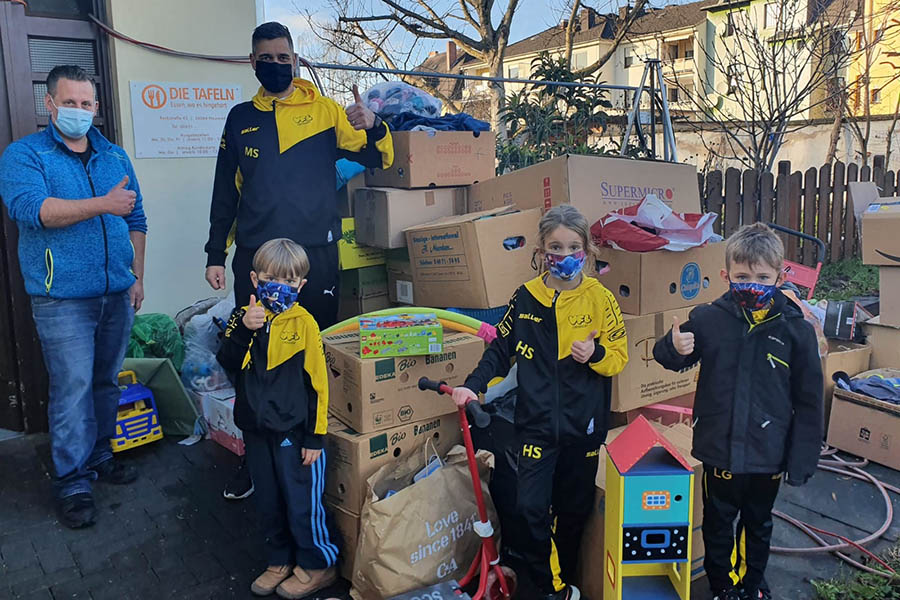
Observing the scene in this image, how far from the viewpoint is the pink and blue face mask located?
8.38 feet

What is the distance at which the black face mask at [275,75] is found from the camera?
11.3 feet

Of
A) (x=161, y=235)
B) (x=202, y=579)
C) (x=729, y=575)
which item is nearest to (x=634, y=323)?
(x=729, y=575)

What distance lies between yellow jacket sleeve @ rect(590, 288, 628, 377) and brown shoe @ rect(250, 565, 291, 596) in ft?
4.99

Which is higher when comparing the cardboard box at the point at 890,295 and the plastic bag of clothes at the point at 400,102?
the plastic bag of clothes at the point at 400,102

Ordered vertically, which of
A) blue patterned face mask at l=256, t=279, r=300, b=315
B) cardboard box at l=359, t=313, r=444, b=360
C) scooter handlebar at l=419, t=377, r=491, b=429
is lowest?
scooter handlebar at l=419, t=377, r=491, b=429

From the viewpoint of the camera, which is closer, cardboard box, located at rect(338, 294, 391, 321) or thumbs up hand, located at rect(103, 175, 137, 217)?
thumbs up hand, located at rect(103, 175, 137, 217)

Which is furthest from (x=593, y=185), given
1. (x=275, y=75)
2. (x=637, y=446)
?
(x=637, y=446)

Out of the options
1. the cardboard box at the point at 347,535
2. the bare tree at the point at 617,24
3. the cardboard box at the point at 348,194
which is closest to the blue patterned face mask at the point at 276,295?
the cardboard box at the point at 347,535

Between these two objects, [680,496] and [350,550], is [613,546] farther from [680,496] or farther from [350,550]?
[350,550]

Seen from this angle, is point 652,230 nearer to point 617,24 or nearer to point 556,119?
point 556,119

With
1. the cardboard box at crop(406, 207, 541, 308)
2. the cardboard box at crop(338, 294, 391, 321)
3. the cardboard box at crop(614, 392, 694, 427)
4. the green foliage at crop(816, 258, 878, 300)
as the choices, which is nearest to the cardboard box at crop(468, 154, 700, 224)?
the cardboard box at crop(406, 207, 541, 308)

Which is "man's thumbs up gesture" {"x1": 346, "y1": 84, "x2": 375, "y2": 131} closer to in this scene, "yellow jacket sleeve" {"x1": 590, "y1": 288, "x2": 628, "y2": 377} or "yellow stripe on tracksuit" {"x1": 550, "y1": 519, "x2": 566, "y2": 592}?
"yellow jacket sleeve" {"x1": 590, "y1": 288, "x2": 628, "y2": 377}

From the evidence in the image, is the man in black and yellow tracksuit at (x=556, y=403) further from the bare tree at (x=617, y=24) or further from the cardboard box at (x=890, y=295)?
the bare tree at (x=617, y=24)

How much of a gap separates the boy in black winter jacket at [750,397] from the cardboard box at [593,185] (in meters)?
1.25
